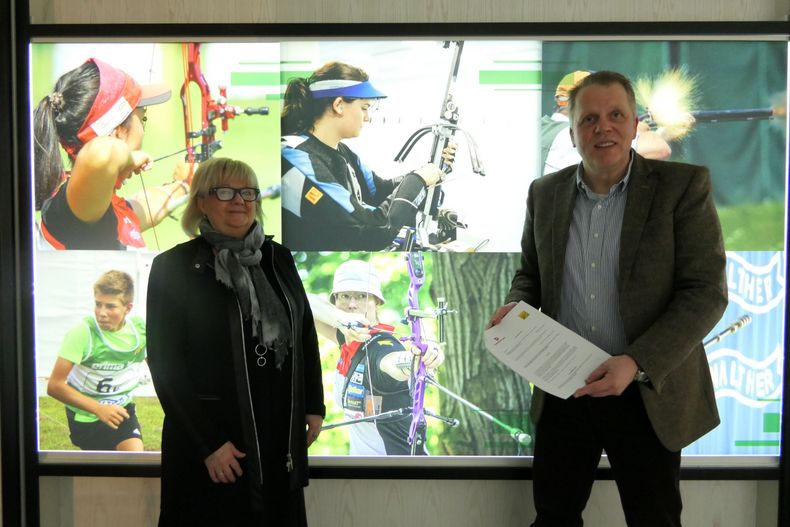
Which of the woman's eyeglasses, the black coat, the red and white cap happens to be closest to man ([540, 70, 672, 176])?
the woman's eyeglasses

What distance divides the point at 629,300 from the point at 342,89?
130cm

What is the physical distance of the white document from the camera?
Result: 1688 millimetres

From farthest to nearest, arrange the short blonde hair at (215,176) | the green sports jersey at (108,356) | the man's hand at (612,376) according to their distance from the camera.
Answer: the green sports jersey at (108,356), the short blonde hair at (215,176), the man's hand at (612,376)

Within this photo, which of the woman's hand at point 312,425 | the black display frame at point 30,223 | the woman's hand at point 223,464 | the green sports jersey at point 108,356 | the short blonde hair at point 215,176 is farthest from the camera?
the green sports jersey at point 108,356

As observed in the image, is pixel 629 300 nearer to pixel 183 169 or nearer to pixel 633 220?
pixel 633 220

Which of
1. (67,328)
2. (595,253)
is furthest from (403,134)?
(67,328)

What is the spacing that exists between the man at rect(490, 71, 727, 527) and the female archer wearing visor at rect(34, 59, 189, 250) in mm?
1458

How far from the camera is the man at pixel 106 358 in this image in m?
2.41

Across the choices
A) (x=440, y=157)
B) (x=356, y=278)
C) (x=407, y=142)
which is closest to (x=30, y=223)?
(x=356, y=278)

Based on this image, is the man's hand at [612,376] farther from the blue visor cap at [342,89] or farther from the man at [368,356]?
the blue visor cap at [342,89]

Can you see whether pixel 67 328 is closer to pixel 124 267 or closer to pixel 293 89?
pixel 124 267

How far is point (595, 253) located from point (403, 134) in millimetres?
918

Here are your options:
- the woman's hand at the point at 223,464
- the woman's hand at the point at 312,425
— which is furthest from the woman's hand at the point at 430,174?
the woman's hand at the point at 223,464

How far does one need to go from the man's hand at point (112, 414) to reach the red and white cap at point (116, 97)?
3.51 ft
